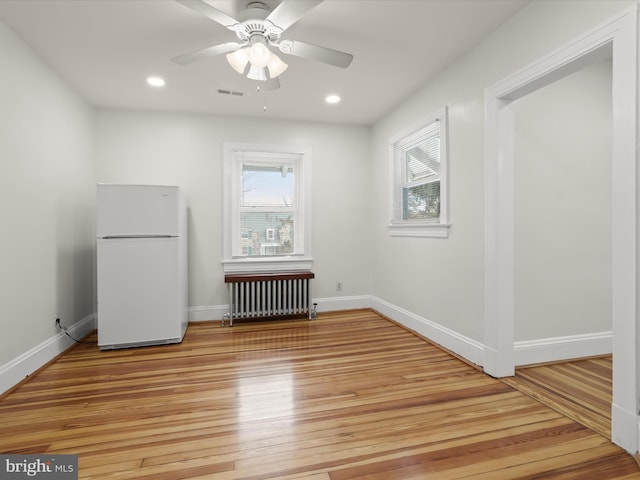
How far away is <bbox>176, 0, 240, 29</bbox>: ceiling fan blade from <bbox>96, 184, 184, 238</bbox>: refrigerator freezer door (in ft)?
6.26

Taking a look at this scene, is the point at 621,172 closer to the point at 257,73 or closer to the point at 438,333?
the point at 438,333

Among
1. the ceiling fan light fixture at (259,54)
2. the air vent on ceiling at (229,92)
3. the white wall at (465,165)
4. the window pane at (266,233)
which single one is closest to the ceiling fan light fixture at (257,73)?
the ceiling fan light fixture at (259,54)

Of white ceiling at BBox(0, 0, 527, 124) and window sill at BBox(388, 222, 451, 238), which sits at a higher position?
white ceiling at BBox(0, 0, 527, 124)

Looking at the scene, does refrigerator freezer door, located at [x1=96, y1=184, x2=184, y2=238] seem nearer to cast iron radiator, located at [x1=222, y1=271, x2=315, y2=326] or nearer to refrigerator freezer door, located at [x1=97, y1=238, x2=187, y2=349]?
refrigerator freezer door, located at [x1=97, y1=238, x2=187, y2=349]

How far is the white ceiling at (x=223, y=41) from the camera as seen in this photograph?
2.23 metres

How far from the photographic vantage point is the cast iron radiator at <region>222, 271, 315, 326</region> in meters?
4.12

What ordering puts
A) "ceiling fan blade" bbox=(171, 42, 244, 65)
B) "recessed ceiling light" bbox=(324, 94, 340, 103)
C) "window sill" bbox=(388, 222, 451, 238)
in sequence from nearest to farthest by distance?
1. "ceiling fan blade" bbox=(171, 42, 244, 65)
2. "window sill" bbox=(388, 222, 451, 238)
3. "recessed ceiling light" bbox=(324, 94, 340, 103)

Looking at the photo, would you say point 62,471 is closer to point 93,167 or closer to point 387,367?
point 387,367

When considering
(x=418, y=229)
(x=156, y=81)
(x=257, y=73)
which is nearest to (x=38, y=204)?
(x=156, y=81)

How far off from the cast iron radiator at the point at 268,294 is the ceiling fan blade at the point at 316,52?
103 inches

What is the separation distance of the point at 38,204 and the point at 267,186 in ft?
8.03

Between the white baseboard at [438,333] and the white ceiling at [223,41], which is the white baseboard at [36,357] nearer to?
the white ceiling at [223,41]

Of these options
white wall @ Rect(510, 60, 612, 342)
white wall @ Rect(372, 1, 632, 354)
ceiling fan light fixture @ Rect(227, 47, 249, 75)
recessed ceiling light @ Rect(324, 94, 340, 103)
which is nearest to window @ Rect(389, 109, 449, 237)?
white wall @ Rect(372, 1, 632, 354)

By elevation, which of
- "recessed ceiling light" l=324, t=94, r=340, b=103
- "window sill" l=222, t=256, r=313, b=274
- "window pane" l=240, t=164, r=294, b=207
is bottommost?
"window sill" l=222, t=256, r=313, b=274
